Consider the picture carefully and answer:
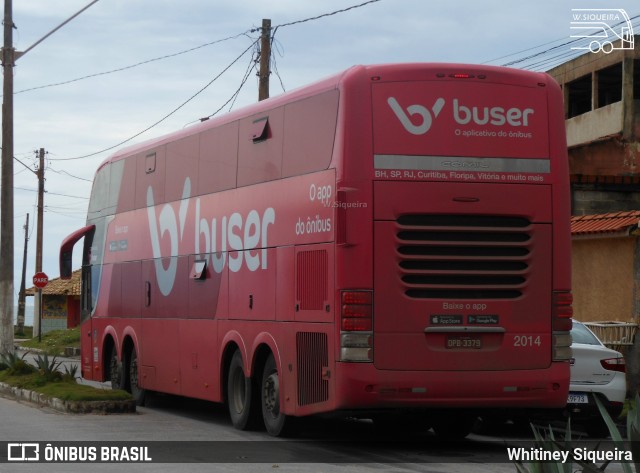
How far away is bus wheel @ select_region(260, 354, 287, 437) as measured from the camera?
1491cm

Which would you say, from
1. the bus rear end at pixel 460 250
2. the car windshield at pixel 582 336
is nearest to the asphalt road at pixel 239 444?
the bus rear end at pixel 460 250

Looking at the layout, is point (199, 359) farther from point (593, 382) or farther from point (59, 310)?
point (59, 310)

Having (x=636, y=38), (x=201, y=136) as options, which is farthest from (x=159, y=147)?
(x=636, y=38)

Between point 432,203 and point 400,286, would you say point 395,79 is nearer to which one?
point 432,203

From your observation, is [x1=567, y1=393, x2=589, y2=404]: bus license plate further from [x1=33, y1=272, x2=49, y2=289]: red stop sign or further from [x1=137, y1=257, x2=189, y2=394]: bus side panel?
[x1=33, y1=272, x2=49, y2=289]: red stop sign

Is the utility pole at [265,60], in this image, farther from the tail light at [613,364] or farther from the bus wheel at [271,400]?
the tail light at [613,364]

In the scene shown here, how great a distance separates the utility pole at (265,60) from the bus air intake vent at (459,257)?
14.3m

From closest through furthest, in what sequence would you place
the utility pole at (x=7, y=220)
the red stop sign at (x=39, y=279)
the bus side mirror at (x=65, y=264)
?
the bus side mirror at (x=65, y=264)
the utility pole at (x=7, y=220)
the red stop sign at (x=39, y=279)

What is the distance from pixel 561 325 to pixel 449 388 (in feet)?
4.95

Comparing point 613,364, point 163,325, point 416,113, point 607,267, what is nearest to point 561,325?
point 613,364

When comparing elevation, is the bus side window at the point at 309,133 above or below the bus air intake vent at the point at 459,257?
above

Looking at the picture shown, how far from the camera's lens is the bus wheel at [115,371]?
2155 cm

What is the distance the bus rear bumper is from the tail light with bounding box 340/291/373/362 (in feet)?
0.38

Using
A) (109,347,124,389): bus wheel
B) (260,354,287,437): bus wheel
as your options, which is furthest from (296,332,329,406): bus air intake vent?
(109,347,124,389): bus wheel
